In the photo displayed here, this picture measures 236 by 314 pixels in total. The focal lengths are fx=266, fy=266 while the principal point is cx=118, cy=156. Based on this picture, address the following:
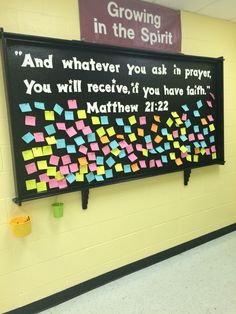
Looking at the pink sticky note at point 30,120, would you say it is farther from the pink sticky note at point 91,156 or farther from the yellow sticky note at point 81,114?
the pink sticky note at point 91,156

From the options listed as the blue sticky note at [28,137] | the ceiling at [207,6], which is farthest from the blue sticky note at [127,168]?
the ceiling at [207,6]

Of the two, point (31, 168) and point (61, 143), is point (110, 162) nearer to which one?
point (61, 143)

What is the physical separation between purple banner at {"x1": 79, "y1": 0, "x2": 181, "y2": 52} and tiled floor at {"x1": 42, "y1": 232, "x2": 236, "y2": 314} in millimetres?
1973

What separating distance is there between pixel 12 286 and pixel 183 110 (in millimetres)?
2004

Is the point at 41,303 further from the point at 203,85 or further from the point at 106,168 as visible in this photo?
the point at 203,85

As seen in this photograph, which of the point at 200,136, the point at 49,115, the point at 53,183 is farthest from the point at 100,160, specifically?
the point at 200,136

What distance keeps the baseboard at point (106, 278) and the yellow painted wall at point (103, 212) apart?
0.05 m

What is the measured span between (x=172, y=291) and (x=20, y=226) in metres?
1.31

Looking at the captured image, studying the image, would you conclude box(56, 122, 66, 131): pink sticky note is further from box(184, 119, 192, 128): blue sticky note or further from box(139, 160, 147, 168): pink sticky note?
box(184, 119, 192, 128): blue sticky note

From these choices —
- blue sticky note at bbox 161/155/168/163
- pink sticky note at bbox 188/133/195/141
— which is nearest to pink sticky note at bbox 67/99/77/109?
blue sticky note at bbox 161/155/168/163

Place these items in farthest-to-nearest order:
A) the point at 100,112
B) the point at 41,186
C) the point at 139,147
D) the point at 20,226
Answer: the point at 139,147 < the point at 100,112 < the point at 41,186 < the point at 20,226

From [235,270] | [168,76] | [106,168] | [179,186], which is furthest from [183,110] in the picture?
[235,270]

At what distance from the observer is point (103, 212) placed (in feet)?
7.18

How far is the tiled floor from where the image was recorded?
1.96 meters
